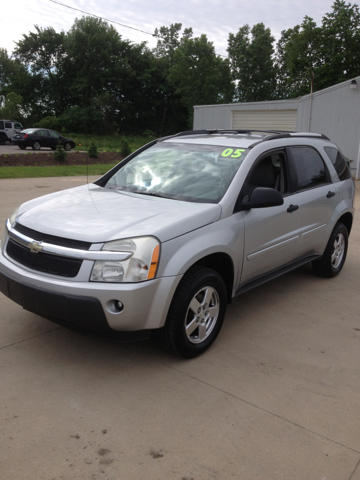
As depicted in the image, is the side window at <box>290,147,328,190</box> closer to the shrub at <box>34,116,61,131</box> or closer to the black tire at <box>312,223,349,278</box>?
the black tire at <box>312,223,349,278</box>

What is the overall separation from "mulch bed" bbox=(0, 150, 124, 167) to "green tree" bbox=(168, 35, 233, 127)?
3143 centimetres

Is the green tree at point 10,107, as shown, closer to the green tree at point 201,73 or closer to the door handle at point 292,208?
the green tree at point 201,73

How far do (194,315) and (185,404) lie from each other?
2.35ft

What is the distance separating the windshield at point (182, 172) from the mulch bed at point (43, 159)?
16.4 metres

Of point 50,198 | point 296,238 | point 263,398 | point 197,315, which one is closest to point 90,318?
point 197,315

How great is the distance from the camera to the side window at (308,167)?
477 centimetres

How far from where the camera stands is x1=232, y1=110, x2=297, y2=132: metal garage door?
21281 mm

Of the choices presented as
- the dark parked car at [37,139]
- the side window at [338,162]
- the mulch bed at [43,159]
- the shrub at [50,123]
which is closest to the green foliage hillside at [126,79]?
the shrub at [50,123]

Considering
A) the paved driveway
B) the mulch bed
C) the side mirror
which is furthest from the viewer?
the mulch bed

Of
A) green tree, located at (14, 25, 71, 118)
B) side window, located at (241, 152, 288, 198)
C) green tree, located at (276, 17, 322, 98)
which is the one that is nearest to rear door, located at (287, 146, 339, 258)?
side window, located at (241, 152, 288, 198)

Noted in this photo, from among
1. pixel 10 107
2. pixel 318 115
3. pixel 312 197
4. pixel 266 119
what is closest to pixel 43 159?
pixel 266 119

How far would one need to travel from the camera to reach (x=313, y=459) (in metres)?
2.51

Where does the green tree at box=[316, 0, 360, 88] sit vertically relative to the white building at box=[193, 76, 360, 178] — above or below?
above

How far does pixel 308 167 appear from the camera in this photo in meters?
4.96
